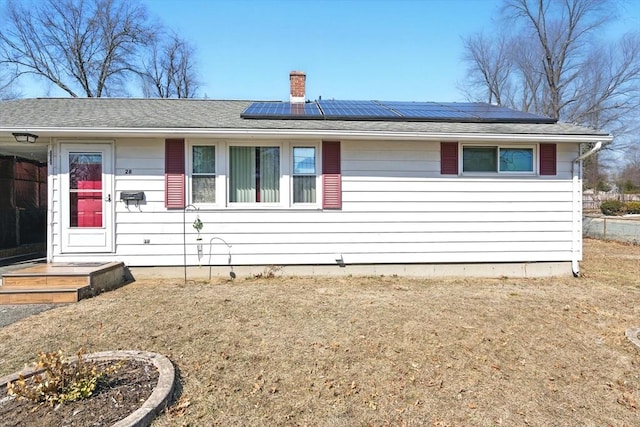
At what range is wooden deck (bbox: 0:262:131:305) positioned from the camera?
5.55m

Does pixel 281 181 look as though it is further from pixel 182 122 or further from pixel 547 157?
pixel 547 157

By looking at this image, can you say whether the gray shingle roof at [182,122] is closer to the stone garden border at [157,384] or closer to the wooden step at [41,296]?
the wooden step at [41,296]

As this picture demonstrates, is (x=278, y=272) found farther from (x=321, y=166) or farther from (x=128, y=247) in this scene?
(x=128, y=247)

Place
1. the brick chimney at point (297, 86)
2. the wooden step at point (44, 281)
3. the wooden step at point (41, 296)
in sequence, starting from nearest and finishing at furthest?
the wooden step at point (41, 296) → the wooden step at point (44, 281) → the brick chimney at point (297, 86)

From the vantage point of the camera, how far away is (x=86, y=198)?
694 cm

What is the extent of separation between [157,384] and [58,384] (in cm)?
66

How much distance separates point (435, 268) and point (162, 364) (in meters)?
5.43

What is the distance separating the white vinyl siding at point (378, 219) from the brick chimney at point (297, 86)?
114 inches

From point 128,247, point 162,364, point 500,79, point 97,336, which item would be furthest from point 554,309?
point 500,79

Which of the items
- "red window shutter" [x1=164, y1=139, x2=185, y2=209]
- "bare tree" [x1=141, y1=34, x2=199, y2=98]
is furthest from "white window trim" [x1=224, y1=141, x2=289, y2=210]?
"bare tree" [x1=141, y1=34, x2=199, y2=98]

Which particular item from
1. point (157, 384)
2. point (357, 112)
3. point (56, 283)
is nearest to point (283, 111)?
point (357, 112)

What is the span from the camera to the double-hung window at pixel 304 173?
23.7 ft

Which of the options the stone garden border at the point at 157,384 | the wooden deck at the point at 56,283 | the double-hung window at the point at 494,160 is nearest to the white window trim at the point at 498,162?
the double-hung window at the point at 494,160

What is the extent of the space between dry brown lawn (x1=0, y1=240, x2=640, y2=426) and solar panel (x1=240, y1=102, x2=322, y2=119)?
10.6 ft
